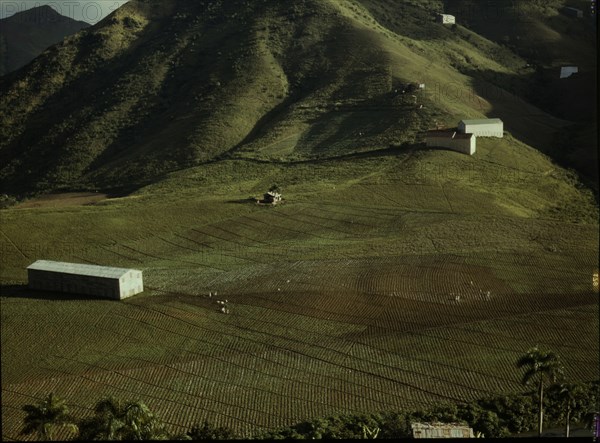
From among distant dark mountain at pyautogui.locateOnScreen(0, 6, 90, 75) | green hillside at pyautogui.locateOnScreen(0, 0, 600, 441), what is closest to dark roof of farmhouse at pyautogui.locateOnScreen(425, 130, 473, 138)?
green hillside at pyautogui.locateOnScreen(0, 0, 600, 441)

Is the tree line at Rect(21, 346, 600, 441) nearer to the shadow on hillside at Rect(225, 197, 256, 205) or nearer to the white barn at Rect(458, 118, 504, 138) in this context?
the shadow on hillside at Rect(225, 197, 256, 205)

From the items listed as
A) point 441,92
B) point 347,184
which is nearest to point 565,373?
point 347,184

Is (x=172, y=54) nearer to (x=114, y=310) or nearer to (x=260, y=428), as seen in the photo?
(x=114, y=310)

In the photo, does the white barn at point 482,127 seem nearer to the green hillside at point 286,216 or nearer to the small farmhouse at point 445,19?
the green hillside at point 286,216

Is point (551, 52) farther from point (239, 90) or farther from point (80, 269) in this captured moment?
point (80, 269)

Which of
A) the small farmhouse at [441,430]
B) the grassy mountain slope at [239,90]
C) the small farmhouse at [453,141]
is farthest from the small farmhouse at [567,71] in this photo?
the small farmhouse at [441,430]

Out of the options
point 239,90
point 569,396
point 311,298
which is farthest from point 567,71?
point 569,396
